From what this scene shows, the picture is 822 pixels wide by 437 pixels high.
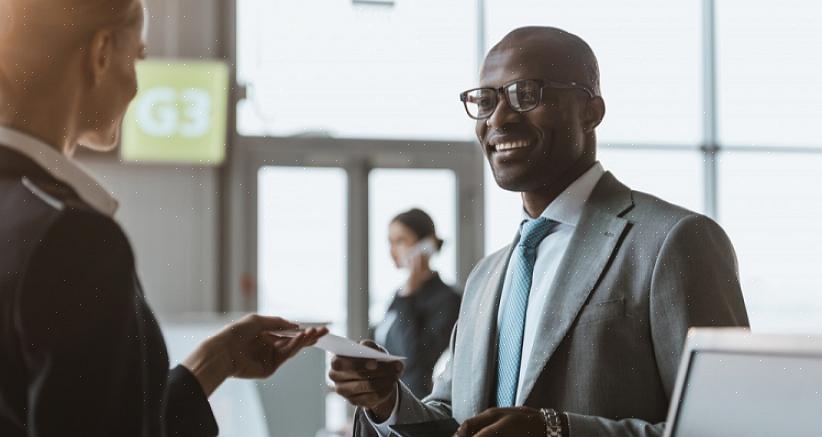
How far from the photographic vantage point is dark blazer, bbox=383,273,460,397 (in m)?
2.45

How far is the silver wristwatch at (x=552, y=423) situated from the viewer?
3.56 ft

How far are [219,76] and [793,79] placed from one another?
2807mm

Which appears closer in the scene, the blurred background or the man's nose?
the man's nose

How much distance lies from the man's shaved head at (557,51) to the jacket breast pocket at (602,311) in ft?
1.08

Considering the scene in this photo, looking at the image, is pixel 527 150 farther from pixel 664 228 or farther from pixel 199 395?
pixel 199 395

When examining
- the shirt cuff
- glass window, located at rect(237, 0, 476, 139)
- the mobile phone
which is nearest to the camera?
the shirt cuff

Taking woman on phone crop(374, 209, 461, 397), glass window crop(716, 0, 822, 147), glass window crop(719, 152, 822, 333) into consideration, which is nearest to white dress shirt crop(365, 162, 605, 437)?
woman on phone crop(374, 209, 461, 397)

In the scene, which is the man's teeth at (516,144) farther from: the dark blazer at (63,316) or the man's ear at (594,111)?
the dark blazer at (63,316)

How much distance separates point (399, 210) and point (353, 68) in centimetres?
72

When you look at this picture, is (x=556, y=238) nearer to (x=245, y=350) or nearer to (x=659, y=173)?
(x=245, y=350)

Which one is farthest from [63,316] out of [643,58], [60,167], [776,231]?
[776,231]

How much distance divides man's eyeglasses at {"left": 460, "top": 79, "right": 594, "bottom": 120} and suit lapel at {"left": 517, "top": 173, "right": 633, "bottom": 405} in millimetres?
155

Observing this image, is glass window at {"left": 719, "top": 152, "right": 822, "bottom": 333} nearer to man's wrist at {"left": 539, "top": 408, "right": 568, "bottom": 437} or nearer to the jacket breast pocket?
the jacket breast pocket

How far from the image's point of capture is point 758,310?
5.15 meters
